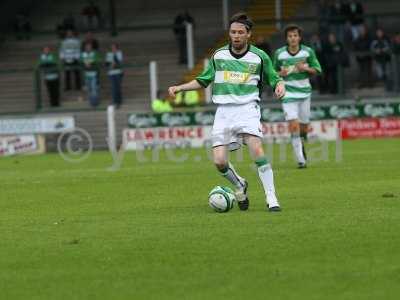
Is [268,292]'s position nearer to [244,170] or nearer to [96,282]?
[96,282]

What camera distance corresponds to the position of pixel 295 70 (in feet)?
72.1

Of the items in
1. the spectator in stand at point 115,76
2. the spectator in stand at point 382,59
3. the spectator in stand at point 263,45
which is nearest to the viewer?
the spectator in stand at point 382,59

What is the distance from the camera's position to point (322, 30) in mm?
37531

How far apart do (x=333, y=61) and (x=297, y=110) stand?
13023 millimetres

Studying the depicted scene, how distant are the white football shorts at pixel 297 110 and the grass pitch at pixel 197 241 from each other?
2515 millimetres

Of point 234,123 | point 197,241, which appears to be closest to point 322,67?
point 234,123

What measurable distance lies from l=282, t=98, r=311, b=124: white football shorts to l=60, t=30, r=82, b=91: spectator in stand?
15.5 metres

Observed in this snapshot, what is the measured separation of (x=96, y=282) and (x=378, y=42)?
85.8 feet

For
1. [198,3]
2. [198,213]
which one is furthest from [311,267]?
[198,3]

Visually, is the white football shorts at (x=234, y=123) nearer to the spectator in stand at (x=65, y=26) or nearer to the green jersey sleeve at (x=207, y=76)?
the green jersey sleeve at (x=207, y=76)

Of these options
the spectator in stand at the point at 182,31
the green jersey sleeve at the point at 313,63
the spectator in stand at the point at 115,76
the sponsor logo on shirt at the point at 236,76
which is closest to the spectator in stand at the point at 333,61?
the spectator in stand at the point at 182,31

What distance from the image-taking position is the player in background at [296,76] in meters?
21.7

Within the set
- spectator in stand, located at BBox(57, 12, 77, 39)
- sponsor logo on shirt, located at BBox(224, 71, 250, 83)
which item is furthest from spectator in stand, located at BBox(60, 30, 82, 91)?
sponsor logo on shirt, located at BBox(224, 71, 250, 83)

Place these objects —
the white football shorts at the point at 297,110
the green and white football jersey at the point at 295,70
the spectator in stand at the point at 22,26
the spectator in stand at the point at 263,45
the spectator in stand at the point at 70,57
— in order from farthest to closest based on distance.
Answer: the spectator in stand at the point at 22,26
the spectator in stand at the point at 70,57
the spectator in stand at the point at 263,45
the white football shorts at the point at 297,110
the green and white football jersey at the point at 295,70
